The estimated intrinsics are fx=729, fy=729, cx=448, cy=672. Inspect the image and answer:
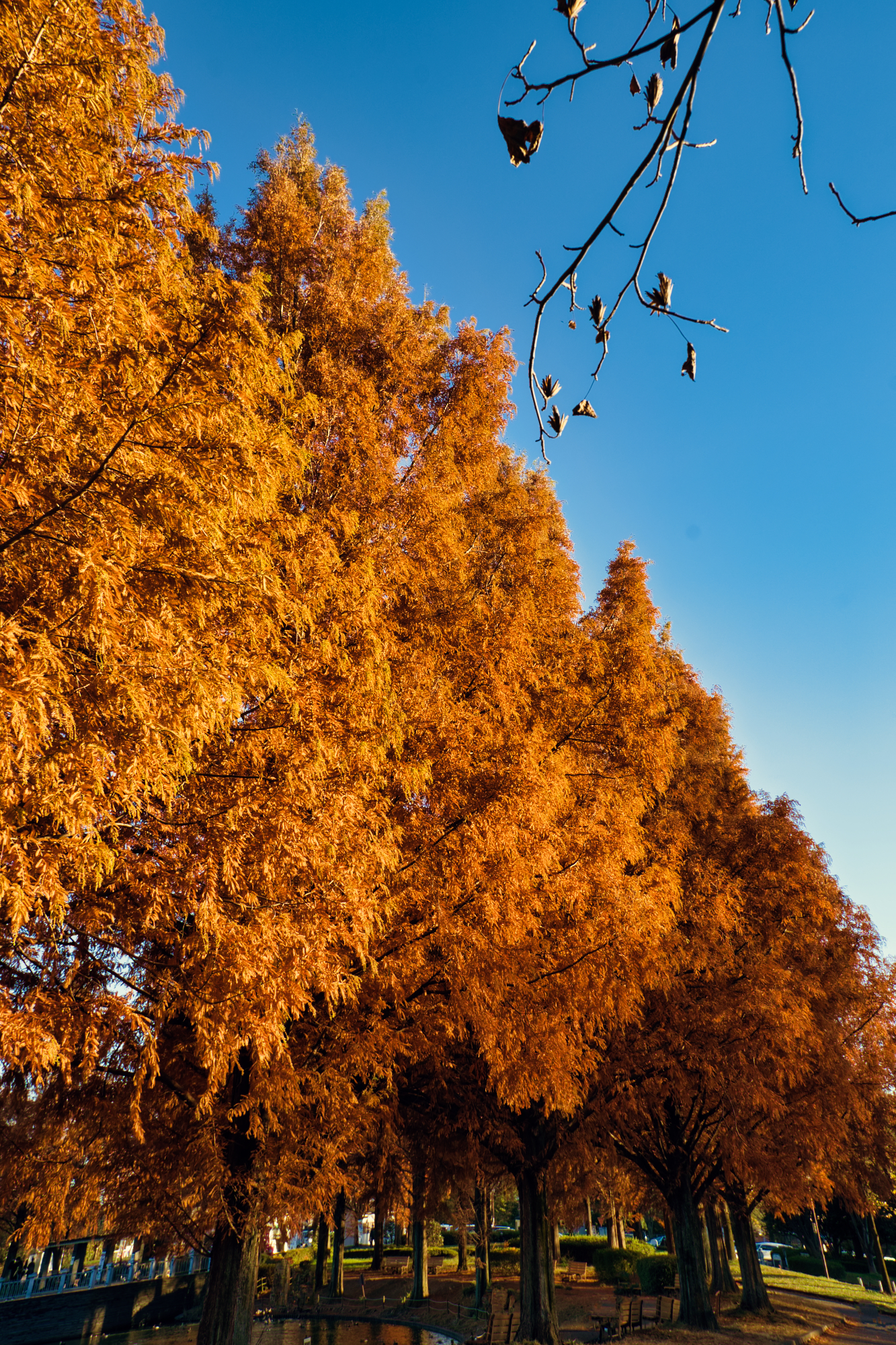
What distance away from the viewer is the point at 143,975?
239 inches

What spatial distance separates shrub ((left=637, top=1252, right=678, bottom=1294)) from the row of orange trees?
44.1 ft

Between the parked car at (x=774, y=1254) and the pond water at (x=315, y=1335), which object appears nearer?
the pond water at (x=315, y=1335)

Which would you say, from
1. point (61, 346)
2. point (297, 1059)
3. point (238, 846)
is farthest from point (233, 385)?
point (297, 1059)

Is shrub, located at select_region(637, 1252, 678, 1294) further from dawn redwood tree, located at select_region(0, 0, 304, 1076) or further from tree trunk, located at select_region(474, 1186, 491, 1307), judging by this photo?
dawn redwood tree, located at select_region(0, 0, 304, 1076)

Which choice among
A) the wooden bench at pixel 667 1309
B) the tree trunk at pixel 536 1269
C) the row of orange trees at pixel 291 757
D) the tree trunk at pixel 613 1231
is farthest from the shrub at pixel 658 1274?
the tree trunk at pixel 536 1269

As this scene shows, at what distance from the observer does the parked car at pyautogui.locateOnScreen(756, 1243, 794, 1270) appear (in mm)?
43656

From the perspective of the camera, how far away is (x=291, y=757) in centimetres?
573

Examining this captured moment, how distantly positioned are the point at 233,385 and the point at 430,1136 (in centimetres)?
1306

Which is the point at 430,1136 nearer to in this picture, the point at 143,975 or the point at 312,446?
the point at 143,975

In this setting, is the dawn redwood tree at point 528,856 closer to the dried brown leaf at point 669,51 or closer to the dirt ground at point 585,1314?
the dirt ground at point 585,1314

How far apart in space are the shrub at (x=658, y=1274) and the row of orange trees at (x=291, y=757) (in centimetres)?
1344

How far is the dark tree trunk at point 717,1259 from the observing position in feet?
76.3

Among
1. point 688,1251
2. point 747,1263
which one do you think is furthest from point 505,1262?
point 688,1251

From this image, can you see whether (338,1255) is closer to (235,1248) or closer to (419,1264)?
(419,1264)
